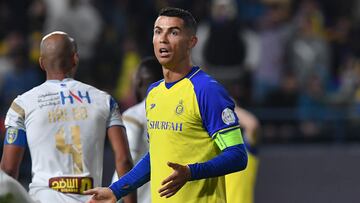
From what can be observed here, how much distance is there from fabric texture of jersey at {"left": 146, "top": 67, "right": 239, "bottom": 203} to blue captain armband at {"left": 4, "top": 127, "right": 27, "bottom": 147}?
910 mm

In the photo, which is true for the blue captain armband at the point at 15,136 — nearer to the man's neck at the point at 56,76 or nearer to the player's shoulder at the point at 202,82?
the man's neck at the point at 56,76

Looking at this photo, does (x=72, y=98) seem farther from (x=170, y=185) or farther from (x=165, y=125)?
(x=170, y=185)

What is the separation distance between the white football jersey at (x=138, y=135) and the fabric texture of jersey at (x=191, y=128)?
5.54 ft

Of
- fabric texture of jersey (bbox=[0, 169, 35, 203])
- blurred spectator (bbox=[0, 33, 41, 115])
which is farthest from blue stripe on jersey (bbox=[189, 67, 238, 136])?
blurred spectator (bbox=[0, 33, 41, 115])

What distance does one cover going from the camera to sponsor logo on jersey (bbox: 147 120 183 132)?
229 inches

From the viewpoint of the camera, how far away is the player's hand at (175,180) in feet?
17.8

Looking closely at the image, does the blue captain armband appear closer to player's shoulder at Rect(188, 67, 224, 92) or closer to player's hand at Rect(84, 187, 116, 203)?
player's hand at Rect(84, 187, 116, 203)

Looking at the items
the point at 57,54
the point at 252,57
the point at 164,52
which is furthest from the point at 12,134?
the point at 252,57

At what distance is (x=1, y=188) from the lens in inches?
189

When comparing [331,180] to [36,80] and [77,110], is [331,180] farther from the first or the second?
[77,110]

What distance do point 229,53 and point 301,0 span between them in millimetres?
2675

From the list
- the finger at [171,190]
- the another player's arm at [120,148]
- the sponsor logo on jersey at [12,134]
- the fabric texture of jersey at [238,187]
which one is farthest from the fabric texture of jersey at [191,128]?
the fabric texture of jersey at [238,187]

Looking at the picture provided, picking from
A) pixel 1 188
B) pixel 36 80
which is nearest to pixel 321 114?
pixel 36 80

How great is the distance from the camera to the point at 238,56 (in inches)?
590
